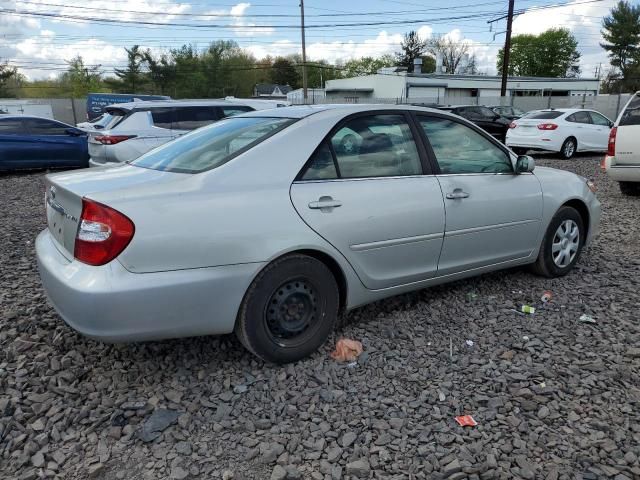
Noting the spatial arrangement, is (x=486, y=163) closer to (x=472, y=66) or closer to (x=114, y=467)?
(x=114, y=467)

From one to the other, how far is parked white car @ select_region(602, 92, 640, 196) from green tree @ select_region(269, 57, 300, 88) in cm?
7048

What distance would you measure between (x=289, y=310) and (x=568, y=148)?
13.6m

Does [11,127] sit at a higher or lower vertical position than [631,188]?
higher

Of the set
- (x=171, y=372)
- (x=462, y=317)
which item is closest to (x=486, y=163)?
(x=462, y=317)

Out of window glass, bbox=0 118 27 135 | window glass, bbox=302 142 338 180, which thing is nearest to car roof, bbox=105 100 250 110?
window glass, bbox=0 118 27 135

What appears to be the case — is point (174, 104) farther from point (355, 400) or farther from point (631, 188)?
point (355, 400)

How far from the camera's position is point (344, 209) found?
10.3ft

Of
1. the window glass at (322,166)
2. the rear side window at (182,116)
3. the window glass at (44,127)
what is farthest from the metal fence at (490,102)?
the window glass at (322,166)

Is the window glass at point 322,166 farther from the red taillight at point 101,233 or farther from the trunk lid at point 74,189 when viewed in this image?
the red taillight at point 101,233

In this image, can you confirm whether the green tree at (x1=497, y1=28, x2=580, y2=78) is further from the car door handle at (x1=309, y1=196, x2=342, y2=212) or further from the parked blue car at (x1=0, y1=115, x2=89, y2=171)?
the car door handle at (x1=309, y1=196, x2=342, y2=212)

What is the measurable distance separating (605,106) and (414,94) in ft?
59.7

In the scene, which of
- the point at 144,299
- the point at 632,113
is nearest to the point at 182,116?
the point at 632,113

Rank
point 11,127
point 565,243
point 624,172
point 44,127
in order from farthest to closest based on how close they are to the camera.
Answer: point 44,127, point 11,127, point 624,172, point 565,243

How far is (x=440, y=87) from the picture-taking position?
47.7m
